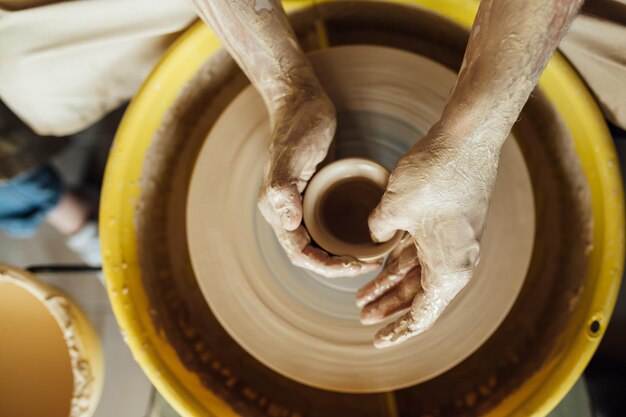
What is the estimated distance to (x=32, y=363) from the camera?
180 cm

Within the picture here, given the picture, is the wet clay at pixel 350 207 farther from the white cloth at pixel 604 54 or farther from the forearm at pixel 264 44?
the white cloth at pixel 604 54

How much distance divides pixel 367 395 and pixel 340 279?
0.39 metres

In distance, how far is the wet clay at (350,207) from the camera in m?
1.40

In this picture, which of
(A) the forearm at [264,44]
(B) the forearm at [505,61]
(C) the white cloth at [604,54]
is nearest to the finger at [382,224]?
(B) the forearm at [505,61]

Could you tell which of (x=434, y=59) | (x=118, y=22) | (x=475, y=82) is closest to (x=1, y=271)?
(x=118, y=22)

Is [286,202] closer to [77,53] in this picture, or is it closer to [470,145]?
[470,145]

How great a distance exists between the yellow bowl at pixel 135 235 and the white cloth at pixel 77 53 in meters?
0.11

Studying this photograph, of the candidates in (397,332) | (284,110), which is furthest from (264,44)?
(397,332)

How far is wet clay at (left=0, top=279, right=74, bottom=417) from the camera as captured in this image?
1.76 m

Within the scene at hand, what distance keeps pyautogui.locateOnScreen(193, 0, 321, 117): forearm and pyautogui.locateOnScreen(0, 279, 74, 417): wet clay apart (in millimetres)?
1090

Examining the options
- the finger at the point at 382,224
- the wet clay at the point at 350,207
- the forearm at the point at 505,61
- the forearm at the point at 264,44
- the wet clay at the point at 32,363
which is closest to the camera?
the forearm at the point at 505,61

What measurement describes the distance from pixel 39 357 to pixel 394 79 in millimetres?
1531

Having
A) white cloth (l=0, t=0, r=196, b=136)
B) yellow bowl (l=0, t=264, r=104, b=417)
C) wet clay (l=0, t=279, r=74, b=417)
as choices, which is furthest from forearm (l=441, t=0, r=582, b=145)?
wet clay (l=0, t=279, r=74, b=417)

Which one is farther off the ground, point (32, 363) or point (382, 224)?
point (382, 224)
